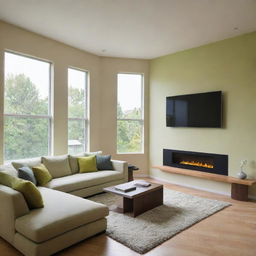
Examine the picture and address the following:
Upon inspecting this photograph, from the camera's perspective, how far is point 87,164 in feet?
15.0

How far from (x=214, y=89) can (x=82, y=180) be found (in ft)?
10.9

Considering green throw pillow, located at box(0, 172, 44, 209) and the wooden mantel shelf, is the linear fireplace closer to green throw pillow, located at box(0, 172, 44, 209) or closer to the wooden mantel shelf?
the wooden mantel shelf

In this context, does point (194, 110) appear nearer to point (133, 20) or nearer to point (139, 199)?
point (133, 20)

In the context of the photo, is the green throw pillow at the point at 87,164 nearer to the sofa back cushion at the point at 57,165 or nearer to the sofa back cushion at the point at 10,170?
the sofa back cushion at the point at 57,165

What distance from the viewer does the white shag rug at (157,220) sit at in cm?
262

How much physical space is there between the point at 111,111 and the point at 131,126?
2.27 feet

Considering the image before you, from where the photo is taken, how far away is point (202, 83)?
193 inches

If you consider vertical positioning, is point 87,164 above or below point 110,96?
below

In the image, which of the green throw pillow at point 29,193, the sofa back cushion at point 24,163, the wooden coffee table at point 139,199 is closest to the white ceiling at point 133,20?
the sofa back cushion at point 24,163

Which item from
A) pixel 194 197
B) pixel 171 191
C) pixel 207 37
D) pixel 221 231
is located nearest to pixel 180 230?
pixel 221 231

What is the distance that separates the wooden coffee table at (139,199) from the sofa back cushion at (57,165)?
1202 millimetres

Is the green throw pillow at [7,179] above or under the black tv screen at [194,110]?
under

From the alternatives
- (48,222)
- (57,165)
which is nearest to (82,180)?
(57,165)

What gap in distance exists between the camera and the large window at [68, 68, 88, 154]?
5.16m
